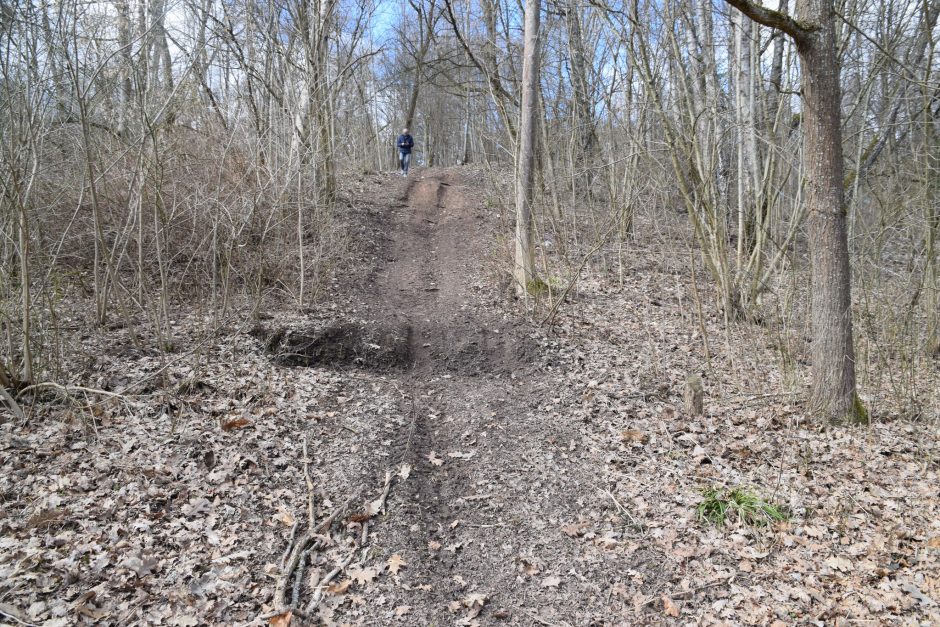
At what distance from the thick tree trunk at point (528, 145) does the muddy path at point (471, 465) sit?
0.92 m

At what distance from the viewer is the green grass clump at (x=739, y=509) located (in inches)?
170

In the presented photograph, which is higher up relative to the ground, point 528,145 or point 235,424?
point 528,145

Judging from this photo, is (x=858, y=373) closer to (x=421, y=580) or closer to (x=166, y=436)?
(x=421, y=580)

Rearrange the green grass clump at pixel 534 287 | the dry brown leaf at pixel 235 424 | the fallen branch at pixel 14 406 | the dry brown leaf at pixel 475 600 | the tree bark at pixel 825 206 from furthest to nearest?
1. the green grass clump at pixel 534 287
2. the dry brown leaf at pixel 235 424
3. the tree bark at pixel 825 206
4. the fallen branch at pixel 14 406
5. the dry brown leaf at pixel 475 600

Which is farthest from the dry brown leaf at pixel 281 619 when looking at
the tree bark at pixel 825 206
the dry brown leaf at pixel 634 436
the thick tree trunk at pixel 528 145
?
the thick tree trunk at pixel 528 145

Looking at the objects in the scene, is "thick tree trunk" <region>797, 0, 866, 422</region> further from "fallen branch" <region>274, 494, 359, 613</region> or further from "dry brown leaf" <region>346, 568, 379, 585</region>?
"fallen branch" <region>274, 494, 359, 613</region>

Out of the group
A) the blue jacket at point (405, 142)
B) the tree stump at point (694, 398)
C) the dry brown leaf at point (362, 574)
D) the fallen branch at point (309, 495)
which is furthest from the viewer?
the blue jacket at point (405, 142)

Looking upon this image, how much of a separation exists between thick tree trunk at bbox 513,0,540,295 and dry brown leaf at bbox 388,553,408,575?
18.2 ft

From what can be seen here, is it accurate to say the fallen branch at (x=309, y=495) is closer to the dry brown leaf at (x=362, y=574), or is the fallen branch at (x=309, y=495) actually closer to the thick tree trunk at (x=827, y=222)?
the dry brown leaf at (x=362, y=574)

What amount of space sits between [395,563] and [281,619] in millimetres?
868

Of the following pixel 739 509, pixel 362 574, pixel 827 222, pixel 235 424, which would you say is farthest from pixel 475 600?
pixel 827 222

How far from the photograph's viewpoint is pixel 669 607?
11.9 ft

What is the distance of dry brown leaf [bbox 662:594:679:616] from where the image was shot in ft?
11.8

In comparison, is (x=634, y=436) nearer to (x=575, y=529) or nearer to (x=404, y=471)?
(x=575, y=529)
